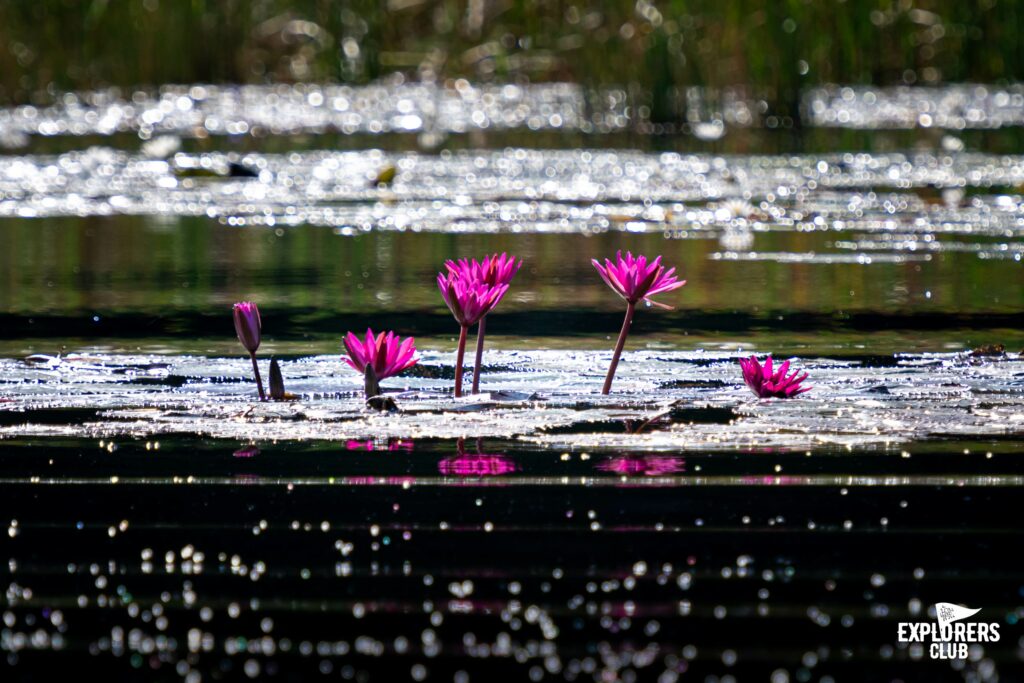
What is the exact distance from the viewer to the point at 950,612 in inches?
86.2

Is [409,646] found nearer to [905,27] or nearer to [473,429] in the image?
[473,429]

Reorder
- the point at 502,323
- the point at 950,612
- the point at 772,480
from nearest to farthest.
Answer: the point at 950,612 → the point at 772,480 → the point at 502,323

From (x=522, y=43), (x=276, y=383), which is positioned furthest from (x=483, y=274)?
(x=522, y=43)

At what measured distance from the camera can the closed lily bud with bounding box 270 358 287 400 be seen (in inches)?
133

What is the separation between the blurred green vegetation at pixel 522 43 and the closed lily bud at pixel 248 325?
9.29m

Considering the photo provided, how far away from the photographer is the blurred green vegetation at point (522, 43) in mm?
13148

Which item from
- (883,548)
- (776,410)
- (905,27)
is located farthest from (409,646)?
(905,27)

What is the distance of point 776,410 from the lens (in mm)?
3307

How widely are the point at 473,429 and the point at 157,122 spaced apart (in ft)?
37.3

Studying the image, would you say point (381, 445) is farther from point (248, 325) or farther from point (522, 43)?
point (522, 43)

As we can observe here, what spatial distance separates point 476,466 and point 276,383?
0.60 metres

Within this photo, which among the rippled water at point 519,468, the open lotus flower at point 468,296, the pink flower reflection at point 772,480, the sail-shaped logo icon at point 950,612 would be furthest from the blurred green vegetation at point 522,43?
the sail-shaped logo icon at point 950,612

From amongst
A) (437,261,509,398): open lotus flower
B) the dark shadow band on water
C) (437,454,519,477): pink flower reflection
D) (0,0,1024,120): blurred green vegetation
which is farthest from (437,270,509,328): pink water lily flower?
(0,0,1024,120): blurred green vegetation

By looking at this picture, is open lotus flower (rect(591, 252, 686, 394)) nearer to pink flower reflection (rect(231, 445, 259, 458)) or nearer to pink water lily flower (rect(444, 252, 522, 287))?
pink water lily flower (rect(444, 252, 522, 287))
